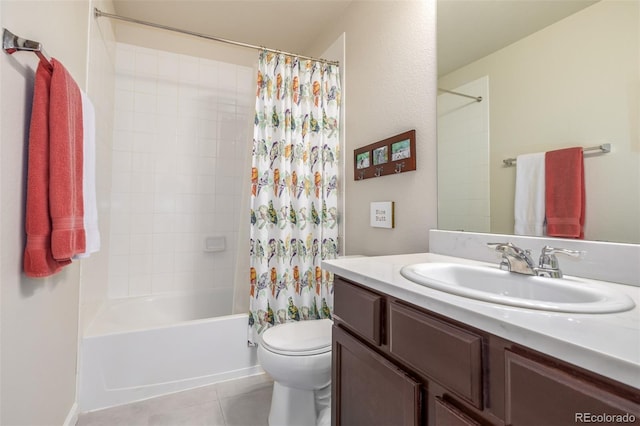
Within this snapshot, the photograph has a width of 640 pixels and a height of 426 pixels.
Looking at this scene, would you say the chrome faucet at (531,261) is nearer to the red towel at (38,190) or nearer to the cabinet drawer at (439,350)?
the cabinet drawer at (439,350)

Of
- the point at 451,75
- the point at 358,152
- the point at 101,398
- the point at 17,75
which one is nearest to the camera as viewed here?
the point at 17,75

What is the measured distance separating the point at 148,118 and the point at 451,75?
2.29 meters

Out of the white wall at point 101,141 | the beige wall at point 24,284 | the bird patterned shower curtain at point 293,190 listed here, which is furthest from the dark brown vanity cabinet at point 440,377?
the white wall at point 101,141

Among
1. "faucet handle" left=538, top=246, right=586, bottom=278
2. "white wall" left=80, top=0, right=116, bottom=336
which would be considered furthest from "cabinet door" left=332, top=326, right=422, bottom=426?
"white wall" left=80, top=0, right=116, bottom=336

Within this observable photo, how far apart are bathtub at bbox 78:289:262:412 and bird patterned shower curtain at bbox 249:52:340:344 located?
0.58 ft

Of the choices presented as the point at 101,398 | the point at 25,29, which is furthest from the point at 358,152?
the point at 101,398

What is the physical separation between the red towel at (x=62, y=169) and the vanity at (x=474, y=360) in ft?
3.02

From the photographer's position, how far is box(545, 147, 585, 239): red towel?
0.87 metres

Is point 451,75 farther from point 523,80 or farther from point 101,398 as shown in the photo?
point 101,398

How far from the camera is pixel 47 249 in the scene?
0.94 m

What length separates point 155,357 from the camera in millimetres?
1672

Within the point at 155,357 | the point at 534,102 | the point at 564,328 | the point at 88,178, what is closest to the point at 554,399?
the point at 564,328

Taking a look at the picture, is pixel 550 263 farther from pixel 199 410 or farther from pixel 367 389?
pixel 199 410

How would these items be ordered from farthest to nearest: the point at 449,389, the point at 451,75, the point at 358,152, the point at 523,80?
the point at 358,152, the point at 451,75, the point at 523,80, the point at 449,389
